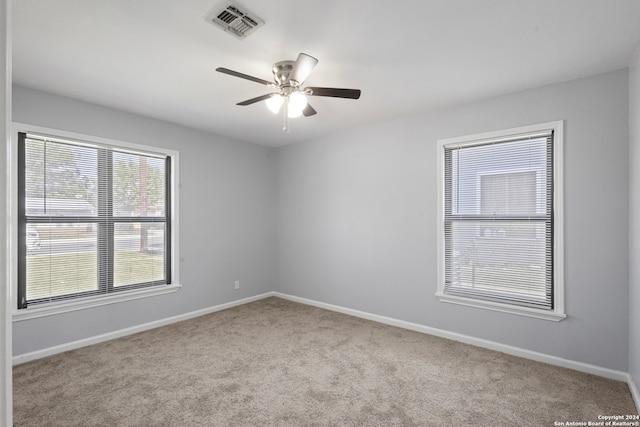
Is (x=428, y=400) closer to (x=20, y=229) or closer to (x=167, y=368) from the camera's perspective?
(x=167, y=368)

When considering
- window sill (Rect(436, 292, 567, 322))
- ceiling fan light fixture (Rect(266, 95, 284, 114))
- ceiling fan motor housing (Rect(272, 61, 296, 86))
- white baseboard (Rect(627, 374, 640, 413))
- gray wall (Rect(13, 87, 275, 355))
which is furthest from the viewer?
gray wall (Rect(13, 87, 275, 355))

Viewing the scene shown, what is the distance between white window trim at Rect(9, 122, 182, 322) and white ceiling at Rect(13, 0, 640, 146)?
1.32 feet

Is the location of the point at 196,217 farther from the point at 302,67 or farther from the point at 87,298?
the point at 302,67

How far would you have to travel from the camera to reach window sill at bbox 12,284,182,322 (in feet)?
9.93

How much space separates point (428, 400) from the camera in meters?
2.44

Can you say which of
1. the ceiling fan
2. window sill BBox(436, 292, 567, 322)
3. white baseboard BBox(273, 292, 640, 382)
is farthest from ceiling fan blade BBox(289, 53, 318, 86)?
white baseboard BBox(273, 292, 640, 382)

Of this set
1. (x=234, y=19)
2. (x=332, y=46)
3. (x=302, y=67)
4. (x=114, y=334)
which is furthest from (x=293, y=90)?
(x=114, y=334)

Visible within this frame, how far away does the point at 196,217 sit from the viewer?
14.3 feet

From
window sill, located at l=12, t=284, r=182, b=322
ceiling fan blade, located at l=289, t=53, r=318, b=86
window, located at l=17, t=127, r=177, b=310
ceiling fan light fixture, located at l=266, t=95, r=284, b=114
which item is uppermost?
ceiling fan blade, located at l=289, t=53, r=318, b=86

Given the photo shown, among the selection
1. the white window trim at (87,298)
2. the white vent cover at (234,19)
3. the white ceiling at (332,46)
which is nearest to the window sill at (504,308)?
the white ceiling at (332,46)

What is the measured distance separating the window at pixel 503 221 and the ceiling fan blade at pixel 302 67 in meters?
1.92

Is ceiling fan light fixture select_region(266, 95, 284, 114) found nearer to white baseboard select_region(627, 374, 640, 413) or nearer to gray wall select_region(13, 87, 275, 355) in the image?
gray wall select_region(13, 87, 275, 355)

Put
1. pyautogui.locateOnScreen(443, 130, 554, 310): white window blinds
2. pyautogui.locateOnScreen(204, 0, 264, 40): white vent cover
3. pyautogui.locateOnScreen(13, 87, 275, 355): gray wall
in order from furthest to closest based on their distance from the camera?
pyautogui.locateOnScreen(13, 87, 275, 355): gray wall
pyautogui.locateOnScreen(443, 130, 554, 310): white window blinds
pyautogui.locateOnScreen(204, 0, 264, 40): white vent cover

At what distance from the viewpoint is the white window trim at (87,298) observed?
2.96 meters
